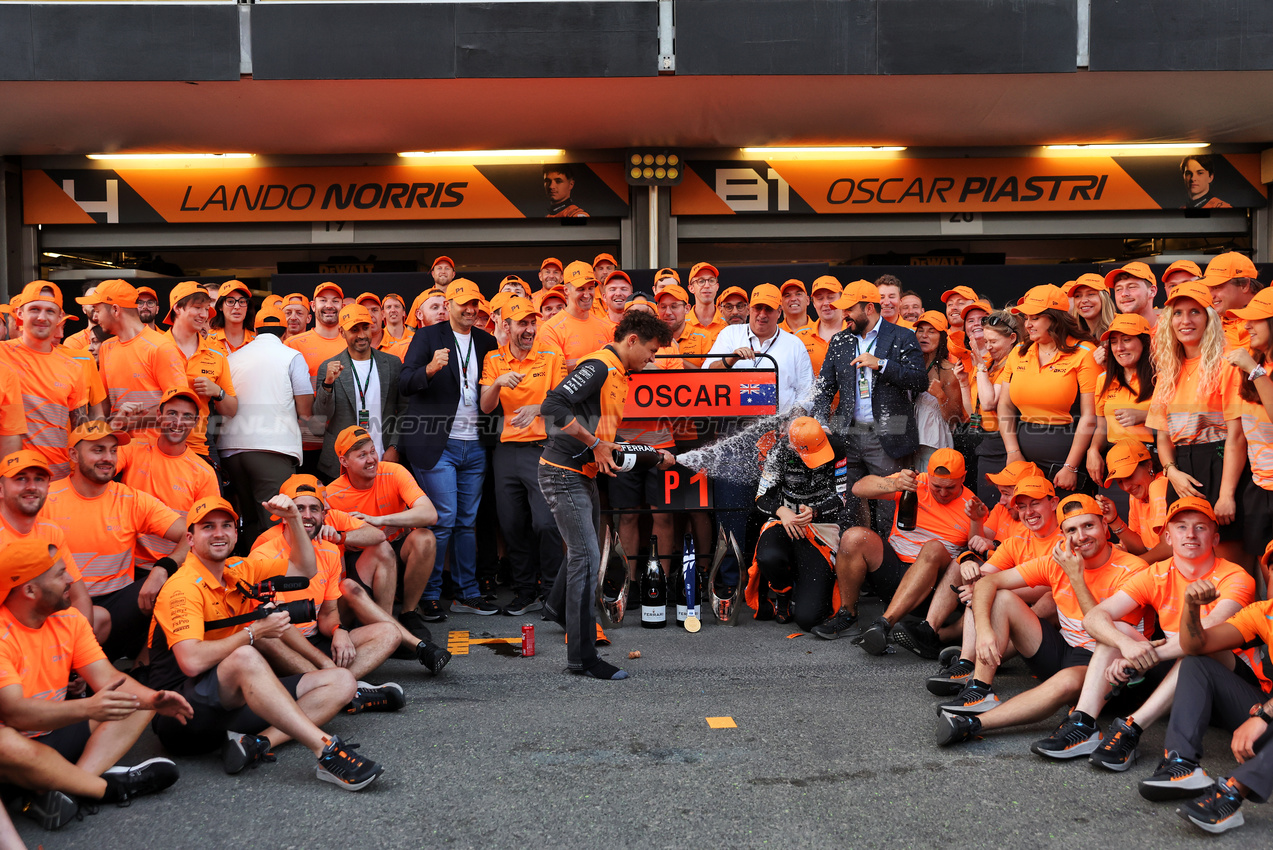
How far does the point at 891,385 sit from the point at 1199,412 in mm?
2067

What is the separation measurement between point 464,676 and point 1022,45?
8.11 meters

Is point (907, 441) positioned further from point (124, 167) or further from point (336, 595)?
point (124, 167)

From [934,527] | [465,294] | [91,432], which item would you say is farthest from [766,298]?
[91,432]

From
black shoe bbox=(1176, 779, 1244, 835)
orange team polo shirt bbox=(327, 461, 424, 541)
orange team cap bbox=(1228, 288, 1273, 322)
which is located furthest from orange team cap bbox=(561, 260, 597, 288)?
black shoe bbox=(1176, 779, 1244, 835)

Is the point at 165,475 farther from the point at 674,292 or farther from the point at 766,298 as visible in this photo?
the point at 766,298

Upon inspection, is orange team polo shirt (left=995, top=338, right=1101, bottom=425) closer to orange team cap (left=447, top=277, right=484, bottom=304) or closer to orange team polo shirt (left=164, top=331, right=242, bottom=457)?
orange team cap (left=447, top=277, right=484, bottom=304)

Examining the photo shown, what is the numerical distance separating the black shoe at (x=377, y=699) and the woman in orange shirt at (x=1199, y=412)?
397 centimetres

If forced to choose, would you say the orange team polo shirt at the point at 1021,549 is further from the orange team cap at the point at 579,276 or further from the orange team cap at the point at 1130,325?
the orange team cap at the point at 579,276

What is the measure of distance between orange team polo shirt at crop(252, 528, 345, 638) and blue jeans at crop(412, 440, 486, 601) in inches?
60.8

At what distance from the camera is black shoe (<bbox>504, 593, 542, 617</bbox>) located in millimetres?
6637

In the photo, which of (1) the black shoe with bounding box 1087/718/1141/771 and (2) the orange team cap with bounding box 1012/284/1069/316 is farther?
Result: (2) the orange team cap with bounding box 1012/284/1069/316

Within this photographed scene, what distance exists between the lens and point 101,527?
4.75 m

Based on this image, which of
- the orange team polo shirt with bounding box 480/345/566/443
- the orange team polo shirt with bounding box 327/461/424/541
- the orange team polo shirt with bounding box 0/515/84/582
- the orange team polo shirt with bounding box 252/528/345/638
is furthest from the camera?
the orange team polo shirt with bounding box 480/345/566/443

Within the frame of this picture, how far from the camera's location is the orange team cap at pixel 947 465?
19.2 ft
